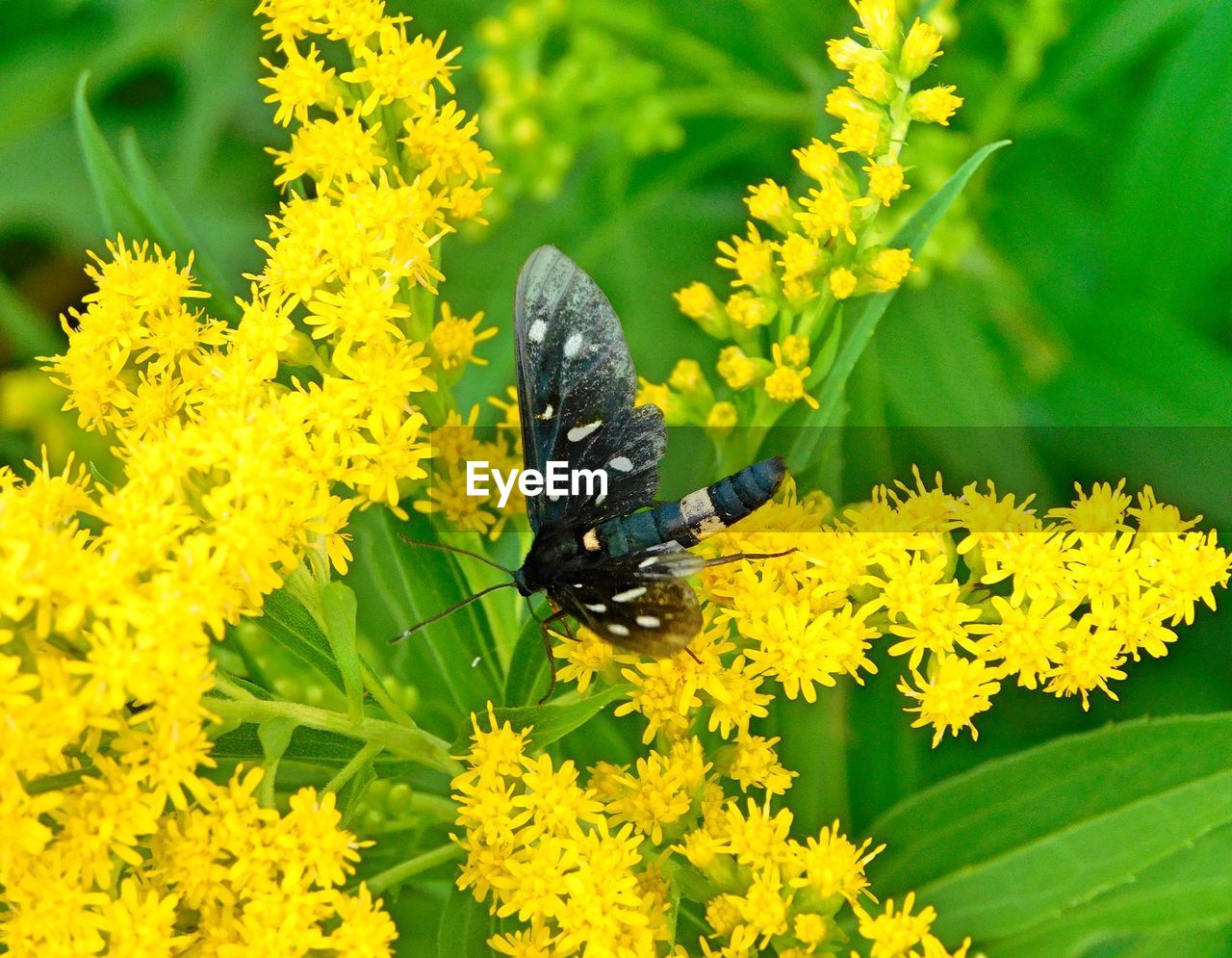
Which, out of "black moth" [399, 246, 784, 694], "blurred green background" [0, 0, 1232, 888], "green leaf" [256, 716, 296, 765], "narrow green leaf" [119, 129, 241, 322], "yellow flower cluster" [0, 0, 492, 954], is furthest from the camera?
"blurred green background" [0, 0, 1232, 888]

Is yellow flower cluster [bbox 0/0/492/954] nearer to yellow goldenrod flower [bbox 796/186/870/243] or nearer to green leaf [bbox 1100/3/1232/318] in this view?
yellow goldenrod flower [bbox 796/186/870/243]

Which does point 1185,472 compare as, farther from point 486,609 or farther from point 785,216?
point 486,609

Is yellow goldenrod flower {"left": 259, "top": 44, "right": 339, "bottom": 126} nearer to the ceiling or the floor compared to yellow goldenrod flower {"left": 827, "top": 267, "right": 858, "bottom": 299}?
nearer to the ceiling

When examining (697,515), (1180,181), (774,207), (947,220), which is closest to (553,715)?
(697,515)

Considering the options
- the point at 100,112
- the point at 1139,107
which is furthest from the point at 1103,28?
the point at 100,112

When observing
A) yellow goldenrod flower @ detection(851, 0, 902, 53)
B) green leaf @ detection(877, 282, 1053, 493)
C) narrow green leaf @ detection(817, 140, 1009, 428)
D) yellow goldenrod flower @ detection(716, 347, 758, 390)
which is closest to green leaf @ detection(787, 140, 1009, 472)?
narrow green leaf @ detection(817, 140, 1009, 428)
